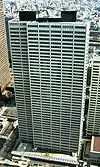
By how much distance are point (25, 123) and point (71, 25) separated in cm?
7209

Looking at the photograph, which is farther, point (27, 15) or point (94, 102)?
point (94, 102)

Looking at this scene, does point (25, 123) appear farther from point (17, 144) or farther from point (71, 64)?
point (71, 64)

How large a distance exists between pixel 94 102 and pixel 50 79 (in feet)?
132

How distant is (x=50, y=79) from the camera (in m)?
138

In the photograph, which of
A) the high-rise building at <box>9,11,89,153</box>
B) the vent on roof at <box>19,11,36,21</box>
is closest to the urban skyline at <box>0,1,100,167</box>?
the high-rise building at <box>9,11,89,153</box>

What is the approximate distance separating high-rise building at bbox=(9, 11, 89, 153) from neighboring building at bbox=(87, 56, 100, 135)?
65.9 ft

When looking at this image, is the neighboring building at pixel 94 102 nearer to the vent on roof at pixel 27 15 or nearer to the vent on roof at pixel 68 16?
the vent on roof at pixel 68 16

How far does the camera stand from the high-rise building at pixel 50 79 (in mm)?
124312

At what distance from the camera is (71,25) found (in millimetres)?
120125

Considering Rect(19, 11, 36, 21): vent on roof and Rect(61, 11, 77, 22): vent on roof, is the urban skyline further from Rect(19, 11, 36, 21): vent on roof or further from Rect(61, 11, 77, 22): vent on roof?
Rect(19, 11, 36, 21): vent on roof

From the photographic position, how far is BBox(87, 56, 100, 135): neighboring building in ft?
497

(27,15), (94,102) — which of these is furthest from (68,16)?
(94,102)

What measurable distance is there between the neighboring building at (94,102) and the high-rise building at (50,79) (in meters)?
20.1

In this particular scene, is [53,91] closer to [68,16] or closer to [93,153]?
[68,16]
